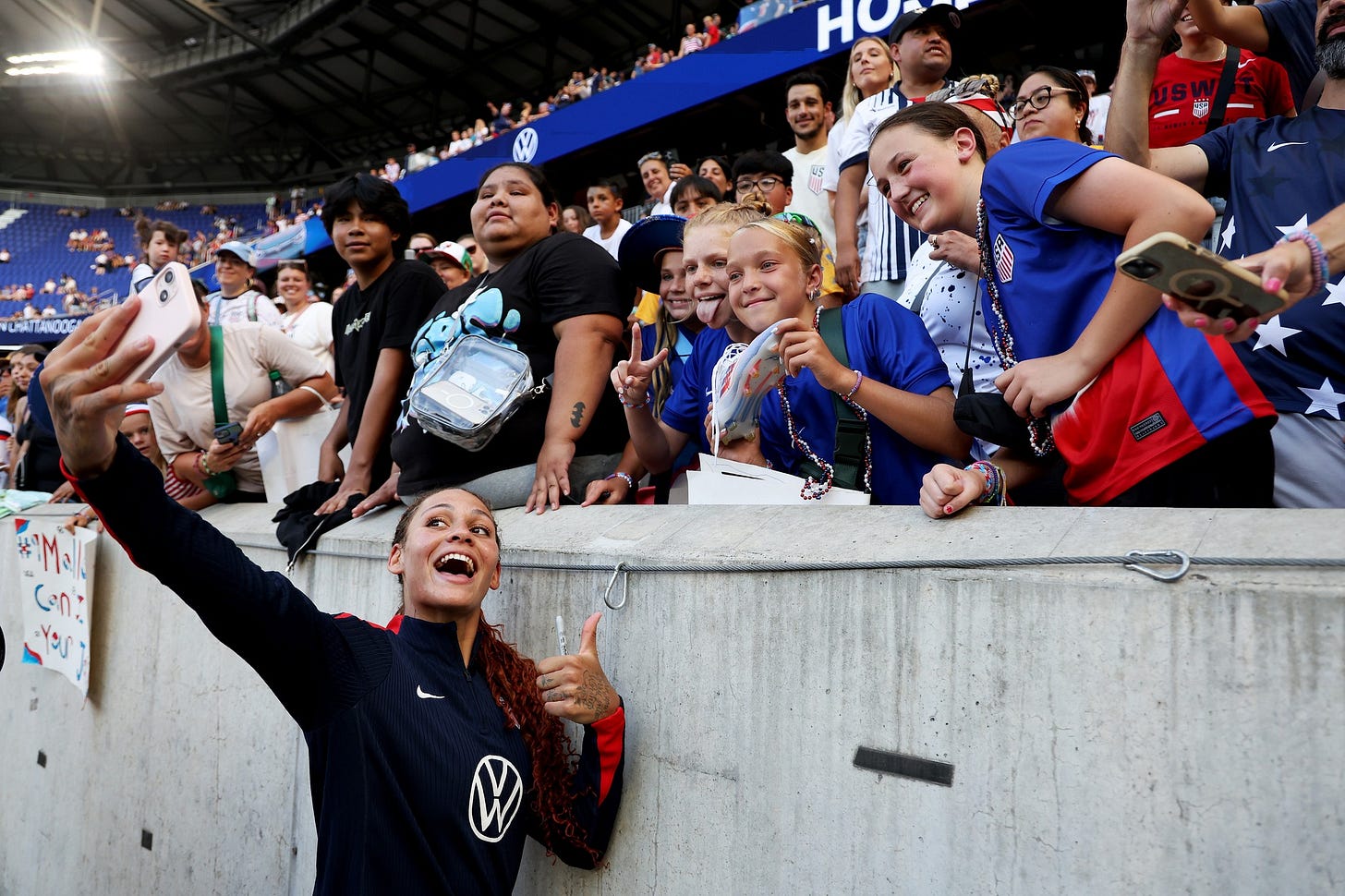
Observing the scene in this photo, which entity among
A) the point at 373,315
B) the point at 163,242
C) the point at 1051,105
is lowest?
the point at 373,315

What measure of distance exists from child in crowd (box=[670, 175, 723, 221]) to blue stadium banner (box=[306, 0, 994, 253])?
2.71 m

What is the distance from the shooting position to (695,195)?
15.4ft

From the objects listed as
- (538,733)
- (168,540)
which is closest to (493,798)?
(538,733)

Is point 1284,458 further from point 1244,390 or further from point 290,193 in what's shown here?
point 290,193

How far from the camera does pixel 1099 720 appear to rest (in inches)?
54.5

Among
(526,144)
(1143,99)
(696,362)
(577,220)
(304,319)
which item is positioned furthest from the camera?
(526,144)

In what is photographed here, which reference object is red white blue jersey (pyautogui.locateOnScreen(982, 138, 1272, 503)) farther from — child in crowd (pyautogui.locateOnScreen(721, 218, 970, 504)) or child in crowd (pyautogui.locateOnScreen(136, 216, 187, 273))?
child in crowd (pyautogui.locateOnScreen(136, 216, 187, 273))

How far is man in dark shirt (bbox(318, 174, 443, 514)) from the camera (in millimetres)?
3619

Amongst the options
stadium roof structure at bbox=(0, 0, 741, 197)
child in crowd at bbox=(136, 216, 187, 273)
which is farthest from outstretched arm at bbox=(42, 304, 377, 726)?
stadium roof structure at bbox=(0, 0, 741, 197)

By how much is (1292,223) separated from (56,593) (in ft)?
16.7

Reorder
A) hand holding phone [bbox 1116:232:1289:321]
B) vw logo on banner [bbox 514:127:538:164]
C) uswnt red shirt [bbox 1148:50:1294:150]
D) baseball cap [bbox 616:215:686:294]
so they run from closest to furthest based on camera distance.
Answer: hand holding phone [bbox 1116:232:1289:321], uswnt red shirt [bbox 1148:50:1294:150], baseball cap [bbox 616:215:686:294], vw logo on banner [bbox 514:127:538:164]

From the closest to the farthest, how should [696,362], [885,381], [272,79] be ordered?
[885,381] → [696,362] → [272,79]

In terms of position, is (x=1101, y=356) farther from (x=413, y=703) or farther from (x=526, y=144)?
(x=526, y=144)

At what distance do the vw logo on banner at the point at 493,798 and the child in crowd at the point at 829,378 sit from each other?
35.8 inches
